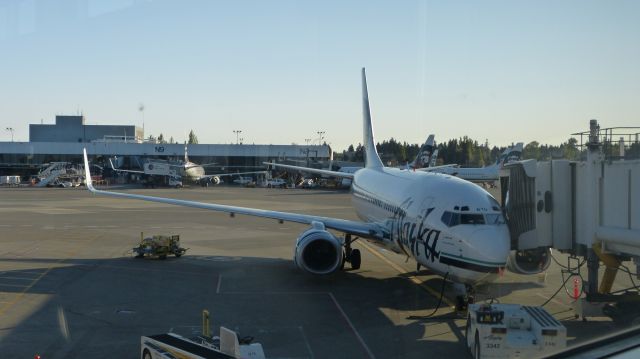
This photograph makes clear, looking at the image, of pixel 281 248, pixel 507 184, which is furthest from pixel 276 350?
pixel 281 248

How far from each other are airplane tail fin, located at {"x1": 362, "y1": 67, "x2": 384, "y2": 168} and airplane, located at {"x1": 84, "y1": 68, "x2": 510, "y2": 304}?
330 inches

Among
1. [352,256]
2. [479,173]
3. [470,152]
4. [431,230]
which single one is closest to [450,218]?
[431,230]

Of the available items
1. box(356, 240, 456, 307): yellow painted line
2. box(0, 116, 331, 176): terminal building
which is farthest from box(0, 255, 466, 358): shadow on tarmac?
box(0, 116, 331, 176): terminal building

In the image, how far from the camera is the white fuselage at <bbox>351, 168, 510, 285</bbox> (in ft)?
47.5

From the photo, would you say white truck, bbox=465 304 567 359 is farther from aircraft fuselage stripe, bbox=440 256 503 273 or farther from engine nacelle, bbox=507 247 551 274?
engine nacelle, bbox=507 247 551 274

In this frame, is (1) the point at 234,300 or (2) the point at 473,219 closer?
(2) the point at 473,219

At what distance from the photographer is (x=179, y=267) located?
78.9 feet

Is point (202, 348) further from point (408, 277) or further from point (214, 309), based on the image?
point (408, 277)

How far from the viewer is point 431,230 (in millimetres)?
16281

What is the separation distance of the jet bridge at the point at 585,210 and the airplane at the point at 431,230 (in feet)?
2.84

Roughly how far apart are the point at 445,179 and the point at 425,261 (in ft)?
9.57

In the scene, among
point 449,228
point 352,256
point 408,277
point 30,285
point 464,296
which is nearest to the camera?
point 449,228

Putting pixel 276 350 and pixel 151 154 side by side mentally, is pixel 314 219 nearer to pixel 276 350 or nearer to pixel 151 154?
pixel 276 350

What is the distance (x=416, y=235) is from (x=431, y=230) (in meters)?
1.02
